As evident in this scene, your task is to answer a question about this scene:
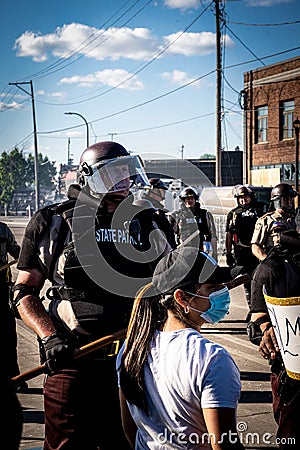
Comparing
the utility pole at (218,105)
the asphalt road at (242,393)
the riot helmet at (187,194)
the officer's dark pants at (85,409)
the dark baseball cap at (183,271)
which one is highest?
the utility pole at (218,105)

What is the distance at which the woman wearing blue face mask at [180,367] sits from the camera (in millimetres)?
2305

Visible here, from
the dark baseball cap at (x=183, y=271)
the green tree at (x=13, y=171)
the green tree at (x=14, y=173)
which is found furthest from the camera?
the green tree at (x=13, y=171)

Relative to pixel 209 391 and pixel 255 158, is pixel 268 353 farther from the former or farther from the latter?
pixel 255 158

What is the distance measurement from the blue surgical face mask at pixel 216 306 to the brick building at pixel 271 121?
93.0ft

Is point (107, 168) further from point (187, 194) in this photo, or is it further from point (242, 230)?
point (187, 194)

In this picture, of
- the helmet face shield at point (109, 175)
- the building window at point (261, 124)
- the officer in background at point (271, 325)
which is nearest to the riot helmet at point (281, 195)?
the officer in background at point (271, 325)

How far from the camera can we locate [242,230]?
10.0 m

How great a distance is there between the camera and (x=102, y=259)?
3531 mm

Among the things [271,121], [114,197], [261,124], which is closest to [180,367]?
[114,197]

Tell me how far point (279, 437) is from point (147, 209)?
1440 millimetres

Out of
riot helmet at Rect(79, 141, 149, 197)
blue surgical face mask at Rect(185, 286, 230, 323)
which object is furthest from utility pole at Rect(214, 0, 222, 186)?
blue surgical face mask at Rect(185, 286, 230, 323)

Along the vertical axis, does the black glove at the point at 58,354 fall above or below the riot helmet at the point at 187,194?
below

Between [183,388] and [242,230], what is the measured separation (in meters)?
7.79

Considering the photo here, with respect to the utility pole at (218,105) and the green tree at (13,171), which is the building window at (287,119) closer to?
the utility pole at (218,105)
